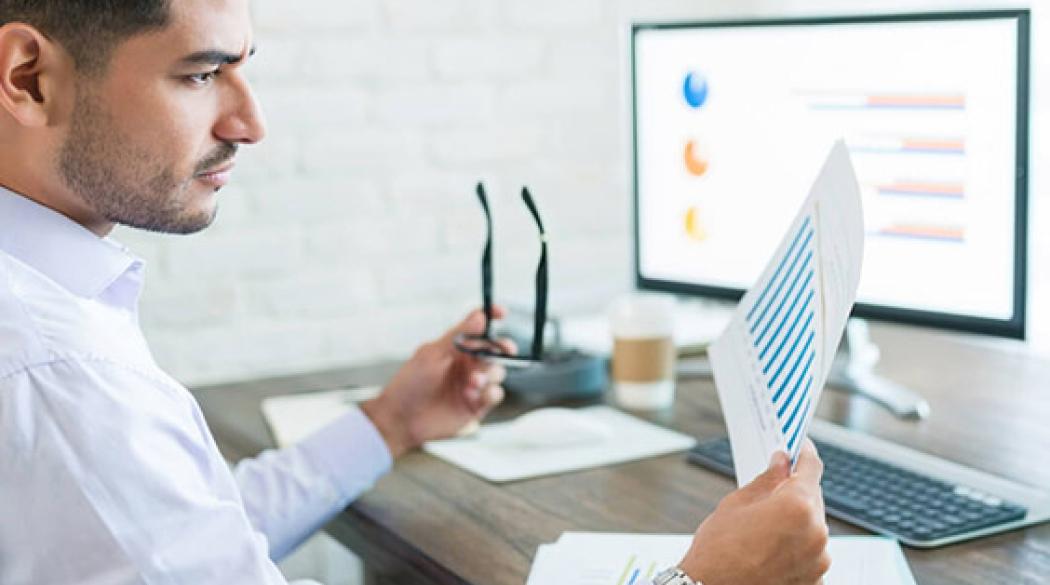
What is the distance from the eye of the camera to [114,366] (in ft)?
3.36

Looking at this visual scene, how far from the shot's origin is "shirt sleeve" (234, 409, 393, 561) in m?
1.48

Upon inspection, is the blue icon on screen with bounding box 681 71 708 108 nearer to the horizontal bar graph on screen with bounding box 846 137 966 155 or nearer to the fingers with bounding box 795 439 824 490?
the horizontal bar graph on screen with bounding box 846 137 966 155

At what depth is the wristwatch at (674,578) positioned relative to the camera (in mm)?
1025

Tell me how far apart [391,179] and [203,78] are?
128cm

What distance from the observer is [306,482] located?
1.49 metres

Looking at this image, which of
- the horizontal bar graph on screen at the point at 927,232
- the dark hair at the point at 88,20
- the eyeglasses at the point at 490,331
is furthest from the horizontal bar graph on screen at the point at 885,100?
the dark hair at the point at 88,20

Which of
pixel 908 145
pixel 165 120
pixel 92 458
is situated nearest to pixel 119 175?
pixel 165 120

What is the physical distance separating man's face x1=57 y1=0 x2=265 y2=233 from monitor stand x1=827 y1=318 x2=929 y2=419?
83 cm

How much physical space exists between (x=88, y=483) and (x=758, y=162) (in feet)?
3.27

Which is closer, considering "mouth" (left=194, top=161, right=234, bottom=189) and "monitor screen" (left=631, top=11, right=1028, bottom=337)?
"mouth" (left=194, top=161, right=234, bottom=189)

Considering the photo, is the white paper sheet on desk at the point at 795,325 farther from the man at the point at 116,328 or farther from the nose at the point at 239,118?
the nose at the point at 239,118

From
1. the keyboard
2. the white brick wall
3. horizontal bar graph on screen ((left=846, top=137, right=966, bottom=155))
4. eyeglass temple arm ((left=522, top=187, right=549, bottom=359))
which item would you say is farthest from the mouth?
the white brick wall

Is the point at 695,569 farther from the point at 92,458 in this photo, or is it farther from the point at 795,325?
the point at 92,458

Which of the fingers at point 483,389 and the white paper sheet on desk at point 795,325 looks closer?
the white paper sheet on desk at point 795,325
